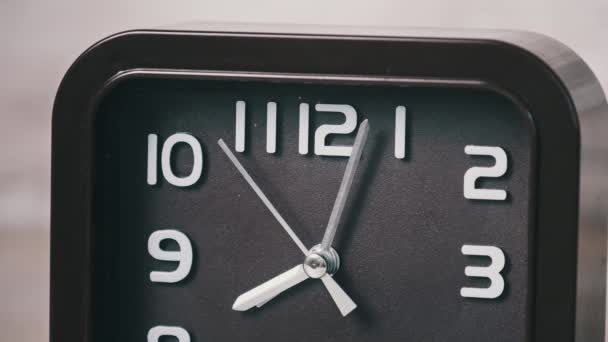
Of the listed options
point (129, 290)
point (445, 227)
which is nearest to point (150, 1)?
point (129, 290)

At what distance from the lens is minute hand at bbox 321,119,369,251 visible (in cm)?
118

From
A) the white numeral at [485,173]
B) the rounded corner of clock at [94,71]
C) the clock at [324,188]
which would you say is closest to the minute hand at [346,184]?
the clock at [324,188]

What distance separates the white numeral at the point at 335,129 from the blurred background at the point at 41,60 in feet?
1.80

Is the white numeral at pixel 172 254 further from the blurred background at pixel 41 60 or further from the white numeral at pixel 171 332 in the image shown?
the blurred background at pixel 41 60

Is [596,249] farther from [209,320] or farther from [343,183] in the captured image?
[209,320]

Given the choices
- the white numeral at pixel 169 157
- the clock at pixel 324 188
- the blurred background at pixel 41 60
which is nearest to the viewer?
the clock at pixel 324 188

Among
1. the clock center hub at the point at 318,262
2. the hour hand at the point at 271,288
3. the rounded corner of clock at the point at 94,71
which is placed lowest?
the hour hand at the point at 271,288

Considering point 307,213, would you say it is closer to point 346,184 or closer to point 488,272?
point 346,184

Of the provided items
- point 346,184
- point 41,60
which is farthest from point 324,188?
point 41,60

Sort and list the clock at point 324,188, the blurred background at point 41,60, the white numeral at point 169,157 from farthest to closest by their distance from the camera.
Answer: the blurred background at point 41,60, the white numeral at point 169,157, the clock at point 324,188

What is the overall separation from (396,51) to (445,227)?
7.3 inches

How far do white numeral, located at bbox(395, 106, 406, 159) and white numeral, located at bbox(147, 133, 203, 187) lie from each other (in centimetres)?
21

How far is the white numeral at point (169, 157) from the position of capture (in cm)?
122

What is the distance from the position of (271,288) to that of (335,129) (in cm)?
17
